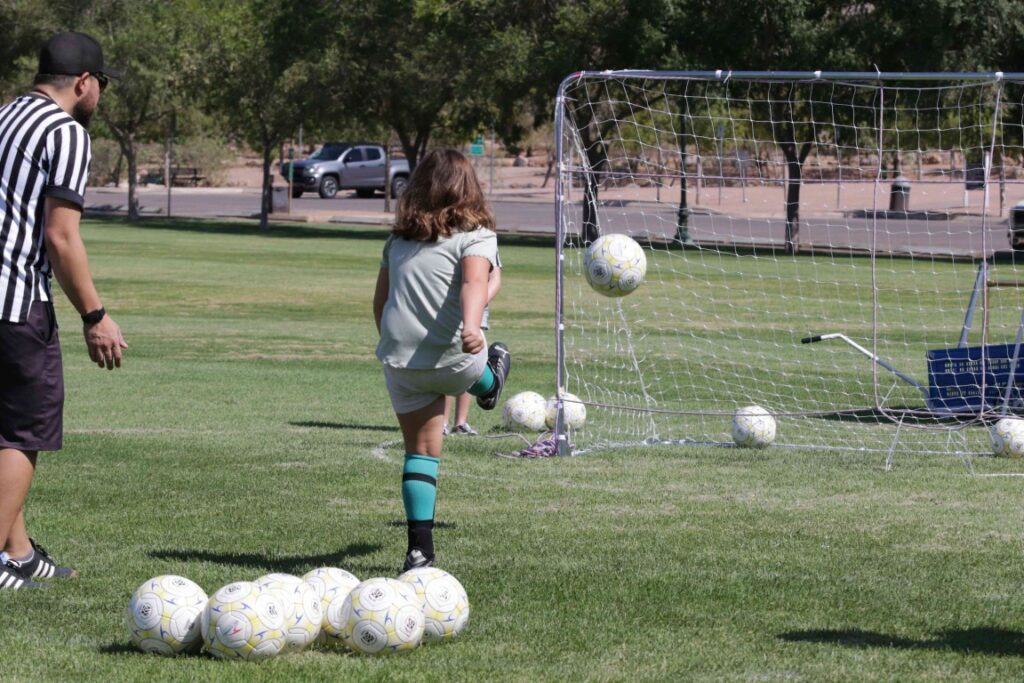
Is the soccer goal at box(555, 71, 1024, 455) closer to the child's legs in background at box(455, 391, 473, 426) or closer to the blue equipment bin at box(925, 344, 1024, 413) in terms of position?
the blue equipment bin at box(925, 344, 1024, 413)

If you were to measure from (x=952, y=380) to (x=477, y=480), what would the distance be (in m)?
4.89

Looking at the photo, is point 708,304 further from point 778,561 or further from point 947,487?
point 778,561

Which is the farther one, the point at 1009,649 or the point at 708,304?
the point at 708,304

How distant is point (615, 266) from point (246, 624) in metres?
5.36

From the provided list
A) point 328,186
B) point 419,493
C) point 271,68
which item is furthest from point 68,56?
point 328,186

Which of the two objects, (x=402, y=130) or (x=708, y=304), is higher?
(x=402, y=130)

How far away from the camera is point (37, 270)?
5.79 metres

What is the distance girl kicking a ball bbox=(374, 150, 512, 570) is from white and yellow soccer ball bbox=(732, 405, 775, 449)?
172 inches

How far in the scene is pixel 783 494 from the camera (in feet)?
27.6

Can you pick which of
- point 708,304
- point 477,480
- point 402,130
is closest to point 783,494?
point 477,480

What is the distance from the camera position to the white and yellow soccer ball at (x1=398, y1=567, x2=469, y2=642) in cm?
514

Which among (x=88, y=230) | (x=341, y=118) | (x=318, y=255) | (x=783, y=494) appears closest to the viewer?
(x=783, y=494)

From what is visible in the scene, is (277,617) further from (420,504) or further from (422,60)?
(422,60)

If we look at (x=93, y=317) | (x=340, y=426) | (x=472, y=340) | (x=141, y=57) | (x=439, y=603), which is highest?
(x=141, y=57)
